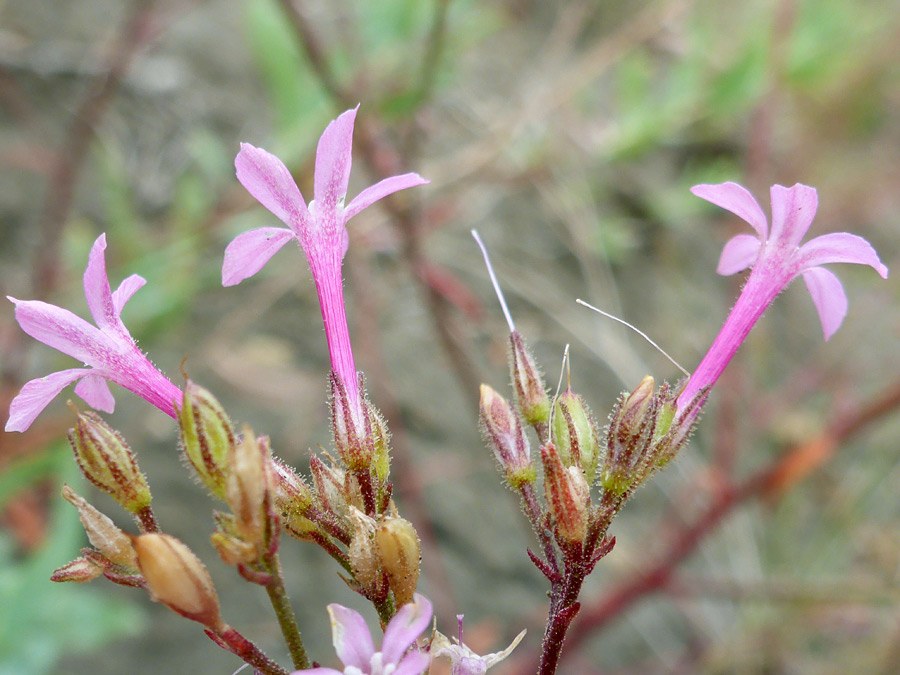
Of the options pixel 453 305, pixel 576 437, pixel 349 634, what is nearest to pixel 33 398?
pixel 349 634

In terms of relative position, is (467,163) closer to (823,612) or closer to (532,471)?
(532,471)

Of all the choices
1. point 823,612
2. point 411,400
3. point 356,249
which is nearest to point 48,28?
point 356,249

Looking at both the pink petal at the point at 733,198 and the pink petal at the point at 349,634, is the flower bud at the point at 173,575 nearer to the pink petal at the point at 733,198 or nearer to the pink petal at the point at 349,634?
the pink petal at the point at 349,634

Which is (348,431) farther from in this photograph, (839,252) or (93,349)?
(839,252)

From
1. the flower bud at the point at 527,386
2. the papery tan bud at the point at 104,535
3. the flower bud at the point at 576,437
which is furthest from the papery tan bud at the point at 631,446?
the papery tan bud at the point at 104,535

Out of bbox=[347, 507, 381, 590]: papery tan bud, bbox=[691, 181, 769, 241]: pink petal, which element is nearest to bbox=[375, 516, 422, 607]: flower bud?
bbox=[347, 507, 381, 590]: papery tan bud
